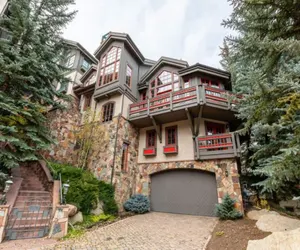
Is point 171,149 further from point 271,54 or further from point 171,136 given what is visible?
point 271,54

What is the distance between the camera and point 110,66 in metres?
12.2

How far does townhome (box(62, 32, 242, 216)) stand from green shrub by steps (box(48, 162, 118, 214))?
2.52 ft

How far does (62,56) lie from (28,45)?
1856 mm

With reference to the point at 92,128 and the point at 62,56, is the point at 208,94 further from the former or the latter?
the point at 62,56

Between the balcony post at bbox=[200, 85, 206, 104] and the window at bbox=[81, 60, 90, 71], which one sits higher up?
the window at bbox=[81, 60, 90, 71]

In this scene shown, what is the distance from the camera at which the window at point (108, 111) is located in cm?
1114

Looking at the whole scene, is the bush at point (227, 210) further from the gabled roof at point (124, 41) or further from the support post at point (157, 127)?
the gabled roof at point (124, 41)

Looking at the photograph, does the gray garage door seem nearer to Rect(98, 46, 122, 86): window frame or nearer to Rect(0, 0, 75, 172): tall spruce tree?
Rect(0, 0, 75, 172): tall spruce tree

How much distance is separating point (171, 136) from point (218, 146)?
10.1ft

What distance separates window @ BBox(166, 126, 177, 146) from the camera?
34.5 feet

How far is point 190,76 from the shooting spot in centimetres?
1102

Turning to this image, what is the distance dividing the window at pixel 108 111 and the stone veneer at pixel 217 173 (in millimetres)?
4265

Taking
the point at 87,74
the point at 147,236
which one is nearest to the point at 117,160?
the point at 147,236

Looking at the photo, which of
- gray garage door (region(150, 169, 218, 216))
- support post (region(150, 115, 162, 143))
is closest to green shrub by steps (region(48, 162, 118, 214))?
gray garage door (region(150, 169, 218, 216))
